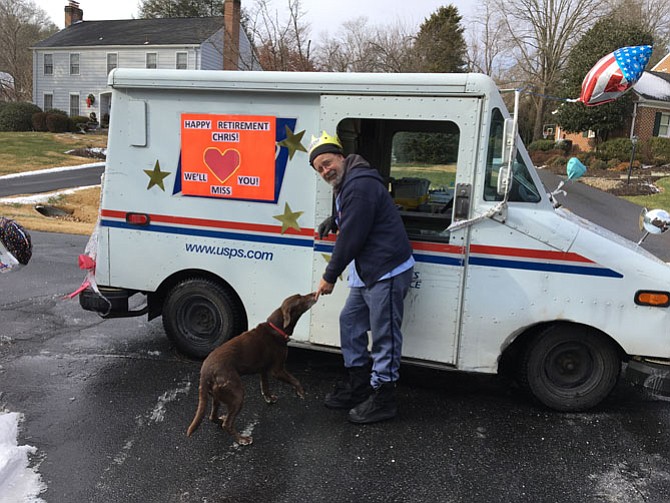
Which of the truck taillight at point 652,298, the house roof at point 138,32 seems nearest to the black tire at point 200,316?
the truck taillight at point 652,298

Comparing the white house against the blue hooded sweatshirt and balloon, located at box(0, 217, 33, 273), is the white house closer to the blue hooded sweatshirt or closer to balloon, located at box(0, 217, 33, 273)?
balloon, located at box(0, 217, 33, 273)

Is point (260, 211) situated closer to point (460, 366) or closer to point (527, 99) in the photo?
point (460, 366)

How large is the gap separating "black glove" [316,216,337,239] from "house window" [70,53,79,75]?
42260 mm

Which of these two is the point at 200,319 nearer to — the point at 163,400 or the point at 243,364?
the point at 163,400

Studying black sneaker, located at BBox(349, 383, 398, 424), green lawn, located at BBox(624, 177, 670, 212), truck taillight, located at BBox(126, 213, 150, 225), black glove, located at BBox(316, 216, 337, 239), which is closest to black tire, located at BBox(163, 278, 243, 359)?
truck taillight, located at BBox(126, 213, 150, 225)

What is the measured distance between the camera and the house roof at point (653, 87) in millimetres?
28975

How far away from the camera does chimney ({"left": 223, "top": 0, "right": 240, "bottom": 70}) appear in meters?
20.8

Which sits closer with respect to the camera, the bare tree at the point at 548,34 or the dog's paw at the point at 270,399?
the dog's paw at the point at 270,399

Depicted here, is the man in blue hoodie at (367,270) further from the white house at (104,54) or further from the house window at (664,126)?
the white house at (104,54)

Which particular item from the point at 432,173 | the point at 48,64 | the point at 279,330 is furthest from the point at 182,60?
the point at 279,330

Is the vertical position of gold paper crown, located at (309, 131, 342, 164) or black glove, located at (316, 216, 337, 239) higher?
gold paper crown, located at (309, 131, 342, 164)

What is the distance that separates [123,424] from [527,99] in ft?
127

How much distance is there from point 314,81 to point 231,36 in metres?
20.5

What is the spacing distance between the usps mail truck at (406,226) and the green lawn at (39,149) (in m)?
20.9
